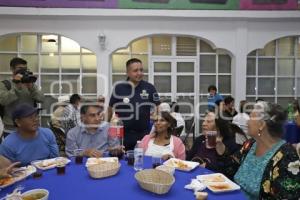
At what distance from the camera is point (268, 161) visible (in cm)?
213

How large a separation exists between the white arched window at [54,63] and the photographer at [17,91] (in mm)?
4188

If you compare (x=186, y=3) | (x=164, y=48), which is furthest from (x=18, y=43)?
(x=186, y=3)

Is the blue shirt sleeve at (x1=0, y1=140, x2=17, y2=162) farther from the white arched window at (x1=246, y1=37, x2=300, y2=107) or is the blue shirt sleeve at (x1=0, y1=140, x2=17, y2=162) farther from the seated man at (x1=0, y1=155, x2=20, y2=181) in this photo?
the white arched window at (x1=246, y1=37, x2=300, y2=107)

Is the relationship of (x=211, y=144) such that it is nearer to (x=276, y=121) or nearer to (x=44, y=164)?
(x=276, y=121)

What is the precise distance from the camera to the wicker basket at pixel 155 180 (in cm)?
194

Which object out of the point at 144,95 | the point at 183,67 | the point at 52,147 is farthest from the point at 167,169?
the point at 183,67

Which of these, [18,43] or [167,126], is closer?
[167,126]

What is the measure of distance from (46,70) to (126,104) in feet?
17.7

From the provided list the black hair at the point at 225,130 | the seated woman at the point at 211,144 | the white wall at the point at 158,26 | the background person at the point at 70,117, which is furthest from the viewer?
the white wall at the point at 158,26

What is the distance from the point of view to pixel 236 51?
8.07 m

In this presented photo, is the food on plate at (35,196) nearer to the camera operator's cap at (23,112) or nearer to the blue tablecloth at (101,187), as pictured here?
the blue tablecloth at (101,187)

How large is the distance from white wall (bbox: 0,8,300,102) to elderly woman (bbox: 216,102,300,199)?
5704mm

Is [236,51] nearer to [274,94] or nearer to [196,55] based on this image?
[196,55]

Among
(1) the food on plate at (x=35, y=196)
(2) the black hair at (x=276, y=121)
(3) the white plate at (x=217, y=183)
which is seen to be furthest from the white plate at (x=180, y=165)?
(1) the food on plate at (x=35, y=196)
